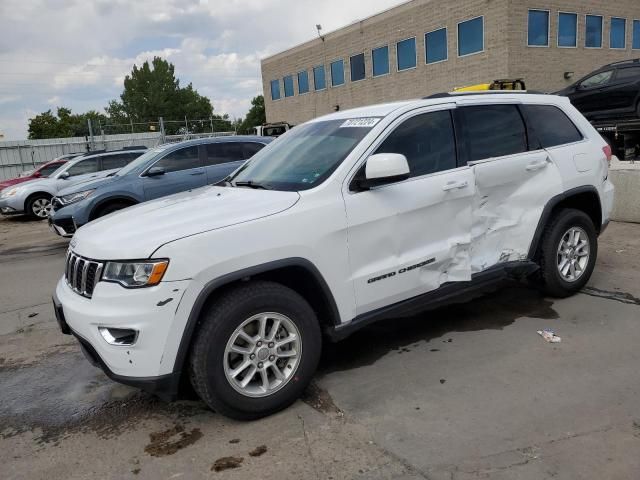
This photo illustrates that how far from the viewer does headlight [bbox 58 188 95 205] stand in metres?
8.97

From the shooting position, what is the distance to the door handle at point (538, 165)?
446 centimetres

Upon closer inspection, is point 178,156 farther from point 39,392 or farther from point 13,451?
point 13,451

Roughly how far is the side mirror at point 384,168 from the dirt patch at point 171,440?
1.87 metres

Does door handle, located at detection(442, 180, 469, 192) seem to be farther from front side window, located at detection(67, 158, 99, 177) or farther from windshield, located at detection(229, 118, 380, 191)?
front side window, located at detection(67, 158, 99, 177)

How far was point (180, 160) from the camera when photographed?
30.2ft

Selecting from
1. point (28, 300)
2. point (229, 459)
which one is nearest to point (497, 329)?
point (229, 459)

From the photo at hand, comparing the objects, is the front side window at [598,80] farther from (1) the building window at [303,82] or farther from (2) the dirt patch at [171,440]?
(1) the building window at [303,82]

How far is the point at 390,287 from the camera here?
11.9ft

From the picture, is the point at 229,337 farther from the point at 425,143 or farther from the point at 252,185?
the point at 425,143

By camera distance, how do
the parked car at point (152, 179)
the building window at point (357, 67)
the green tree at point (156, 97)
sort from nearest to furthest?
the parked car at point (152, 179)
the building window at point (357, 67)
the green tree at point (156, 97)

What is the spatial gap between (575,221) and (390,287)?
2.23m

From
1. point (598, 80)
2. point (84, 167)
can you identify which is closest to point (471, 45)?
point (598, 80)

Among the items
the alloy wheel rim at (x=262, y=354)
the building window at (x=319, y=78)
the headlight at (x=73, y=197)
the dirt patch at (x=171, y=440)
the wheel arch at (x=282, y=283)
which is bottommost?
the dirt patch at (x=171, y=440)

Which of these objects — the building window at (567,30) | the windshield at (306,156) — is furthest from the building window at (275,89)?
the windshield at (306,156)
